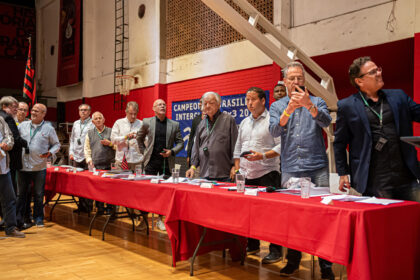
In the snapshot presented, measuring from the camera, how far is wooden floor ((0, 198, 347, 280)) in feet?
9.26

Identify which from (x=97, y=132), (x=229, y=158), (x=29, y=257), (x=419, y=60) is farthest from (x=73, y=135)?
(x=419, y=60)

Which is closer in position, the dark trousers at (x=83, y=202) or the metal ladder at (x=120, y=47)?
the dark trousers at (x=83, y=202)

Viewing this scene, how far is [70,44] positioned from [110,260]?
952 cm

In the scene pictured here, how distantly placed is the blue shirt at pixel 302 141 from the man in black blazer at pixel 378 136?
0.30 metres

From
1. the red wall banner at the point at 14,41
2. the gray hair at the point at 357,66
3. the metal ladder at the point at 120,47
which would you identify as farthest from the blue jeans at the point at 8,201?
the red wall banner at the point at 14,41

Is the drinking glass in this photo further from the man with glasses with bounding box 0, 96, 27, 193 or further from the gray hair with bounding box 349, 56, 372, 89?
the man with glasses with bounding box 0, 96, 27, 193

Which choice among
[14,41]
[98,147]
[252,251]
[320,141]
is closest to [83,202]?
[98,147]

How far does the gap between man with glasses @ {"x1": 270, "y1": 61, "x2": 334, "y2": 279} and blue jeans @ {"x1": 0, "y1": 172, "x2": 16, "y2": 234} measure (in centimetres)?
283

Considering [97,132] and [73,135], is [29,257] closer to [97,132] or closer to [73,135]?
[97,132]

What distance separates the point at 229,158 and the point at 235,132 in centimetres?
24

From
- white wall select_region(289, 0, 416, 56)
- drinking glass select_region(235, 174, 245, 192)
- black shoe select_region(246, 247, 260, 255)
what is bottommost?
black shoe select_region(246, 247, 260, 255)

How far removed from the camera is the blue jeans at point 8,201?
3.93m

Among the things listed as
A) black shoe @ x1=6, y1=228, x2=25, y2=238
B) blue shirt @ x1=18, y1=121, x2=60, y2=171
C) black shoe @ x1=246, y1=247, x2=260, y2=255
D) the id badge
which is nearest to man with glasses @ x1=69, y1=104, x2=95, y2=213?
blue shirt @ x1=18, y1=121, x2=60, y2=171

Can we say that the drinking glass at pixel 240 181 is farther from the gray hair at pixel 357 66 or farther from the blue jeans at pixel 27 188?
the blue jeans at pixel 27 188
